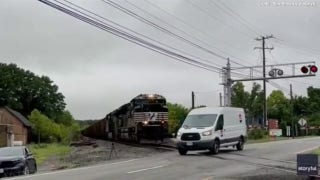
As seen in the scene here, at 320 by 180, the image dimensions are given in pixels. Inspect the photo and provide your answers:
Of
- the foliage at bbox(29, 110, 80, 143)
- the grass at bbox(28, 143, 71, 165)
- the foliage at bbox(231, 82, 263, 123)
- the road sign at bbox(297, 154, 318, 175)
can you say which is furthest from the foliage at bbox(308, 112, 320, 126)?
the road sign at bbox(297, 154, 318, 175)

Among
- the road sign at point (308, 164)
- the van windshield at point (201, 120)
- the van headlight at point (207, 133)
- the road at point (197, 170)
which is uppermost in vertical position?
the van windshield at point (201, 120)

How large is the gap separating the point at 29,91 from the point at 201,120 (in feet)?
340

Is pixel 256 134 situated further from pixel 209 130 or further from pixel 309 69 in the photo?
pixel 209 130

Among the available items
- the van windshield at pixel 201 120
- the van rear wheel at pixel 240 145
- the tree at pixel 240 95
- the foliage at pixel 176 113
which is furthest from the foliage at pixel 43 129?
the van windshield at pixel 201 120

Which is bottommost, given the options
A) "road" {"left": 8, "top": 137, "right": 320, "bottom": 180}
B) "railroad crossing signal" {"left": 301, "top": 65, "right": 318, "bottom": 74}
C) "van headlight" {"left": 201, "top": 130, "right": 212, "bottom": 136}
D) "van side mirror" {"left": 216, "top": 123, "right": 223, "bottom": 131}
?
"road" {"left": 8, "top": 137, "right": 320, "bottom": 180}

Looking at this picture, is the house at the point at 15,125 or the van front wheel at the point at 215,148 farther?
the house at the point at 15,125

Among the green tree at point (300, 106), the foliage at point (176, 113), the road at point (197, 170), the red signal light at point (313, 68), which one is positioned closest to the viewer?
the road at point (197, 170)

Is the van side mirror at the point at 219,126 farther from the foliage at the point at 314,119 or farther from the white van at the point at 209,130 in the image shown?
the foliage at the point at 314,119

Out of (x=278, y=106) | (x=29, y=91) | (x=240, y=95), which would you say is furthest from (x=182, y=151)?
(x=278, y=106)

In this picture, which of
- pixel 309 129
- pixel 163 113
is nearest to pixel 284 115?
pixel 309 129

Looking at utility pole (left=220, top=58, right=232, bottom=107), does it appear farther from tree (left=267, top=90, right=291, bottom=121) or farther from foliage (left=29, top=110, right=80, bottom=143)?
tree (left=267, top=90, right=291, bottom=121)

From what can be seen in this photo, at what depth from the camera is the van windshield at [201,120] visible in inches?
1307

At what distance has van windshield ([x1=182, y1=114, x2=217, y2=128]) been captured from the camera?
3319cm

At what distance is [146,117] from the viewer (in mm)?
44688
